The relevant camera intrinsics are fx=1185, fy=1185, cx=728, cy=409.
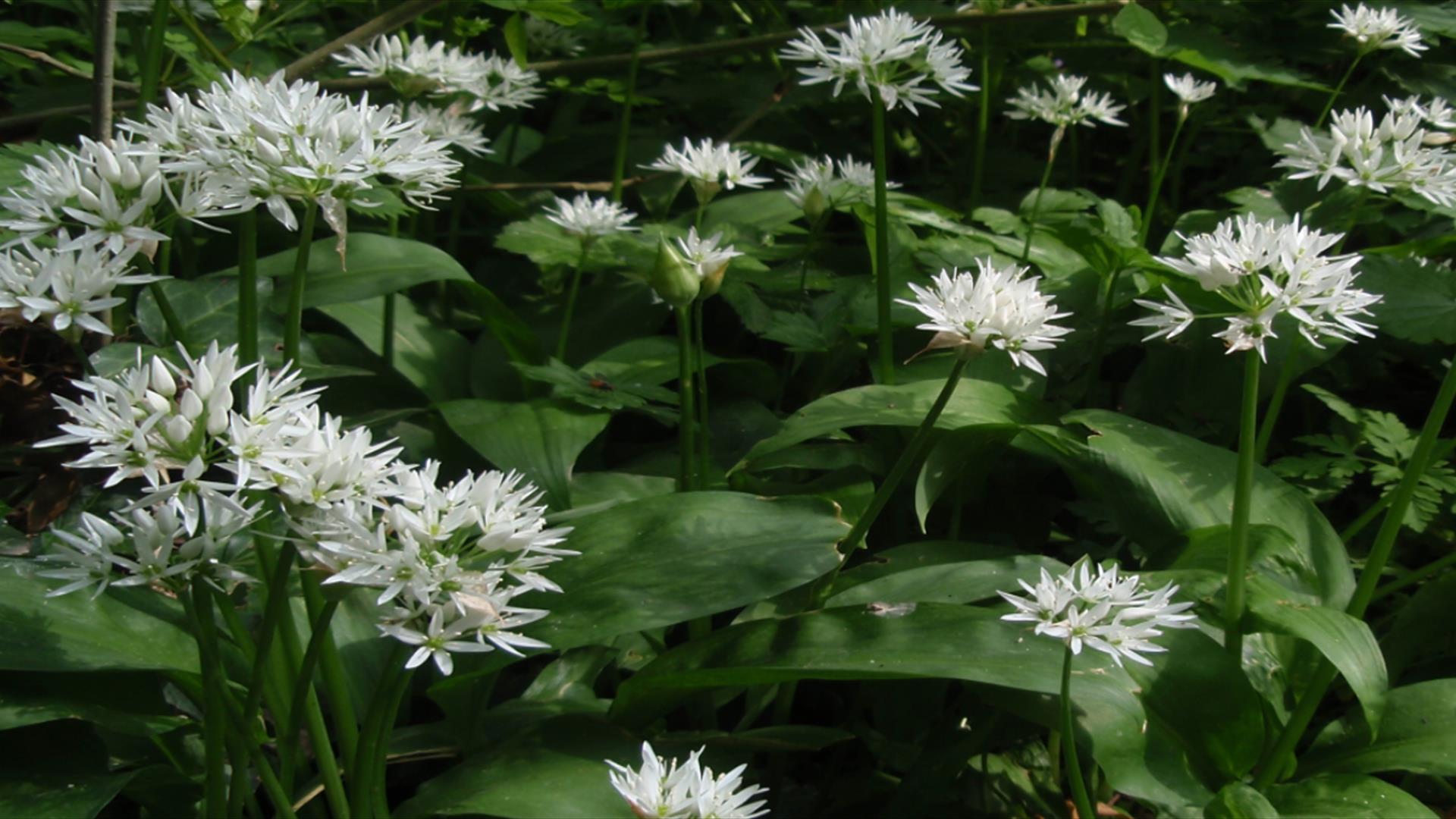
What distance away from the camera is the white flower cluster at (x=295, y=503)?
1013 mm

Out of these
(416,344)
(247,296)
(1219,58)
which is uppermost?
(1219,58)

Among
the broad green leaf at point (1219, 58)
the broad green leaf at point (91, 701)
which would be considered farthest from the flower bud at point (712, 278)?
the broad green leaf at point (1219, 58)

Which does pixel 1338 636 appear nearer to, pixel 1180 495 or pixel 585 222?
pixel 1180 495

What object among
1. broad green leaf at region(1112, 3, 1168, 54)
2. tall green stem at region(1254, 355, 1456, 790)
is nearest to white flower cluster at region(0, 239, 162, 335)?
tall green stem at region(1254, 355, 1456, 790)

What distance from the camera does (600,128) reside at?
3.29 metres

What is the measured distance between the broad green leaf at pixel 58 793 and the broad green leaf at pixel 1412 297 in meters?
1.88

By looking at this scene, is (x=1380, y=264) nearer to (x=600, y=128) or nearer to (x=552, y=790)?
(x=552, y=790)

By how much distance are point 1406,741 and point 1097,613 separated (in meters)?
0.58

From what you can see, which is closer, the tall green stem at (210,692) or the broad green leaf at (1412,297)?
the tall green stem at (210,692)

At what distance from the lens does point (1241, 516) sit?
1440 mm

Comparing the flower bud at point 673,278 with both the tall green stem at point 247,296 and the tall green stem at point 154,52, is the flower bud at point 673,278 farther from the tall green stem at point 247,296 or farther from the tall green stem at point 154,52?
the tall green stem at point 154,52

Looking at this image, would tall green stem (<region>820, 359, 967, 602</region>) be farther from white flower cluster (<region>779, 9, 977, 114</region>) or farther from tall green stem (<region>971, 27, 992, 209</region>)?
tall green stem (<region>971, 27, 992, 209</region>)

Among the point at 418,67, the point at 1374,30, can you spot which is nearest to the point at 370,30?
the point at 418,67

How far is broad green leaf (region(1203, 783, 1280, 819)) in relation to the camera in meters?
1.32
